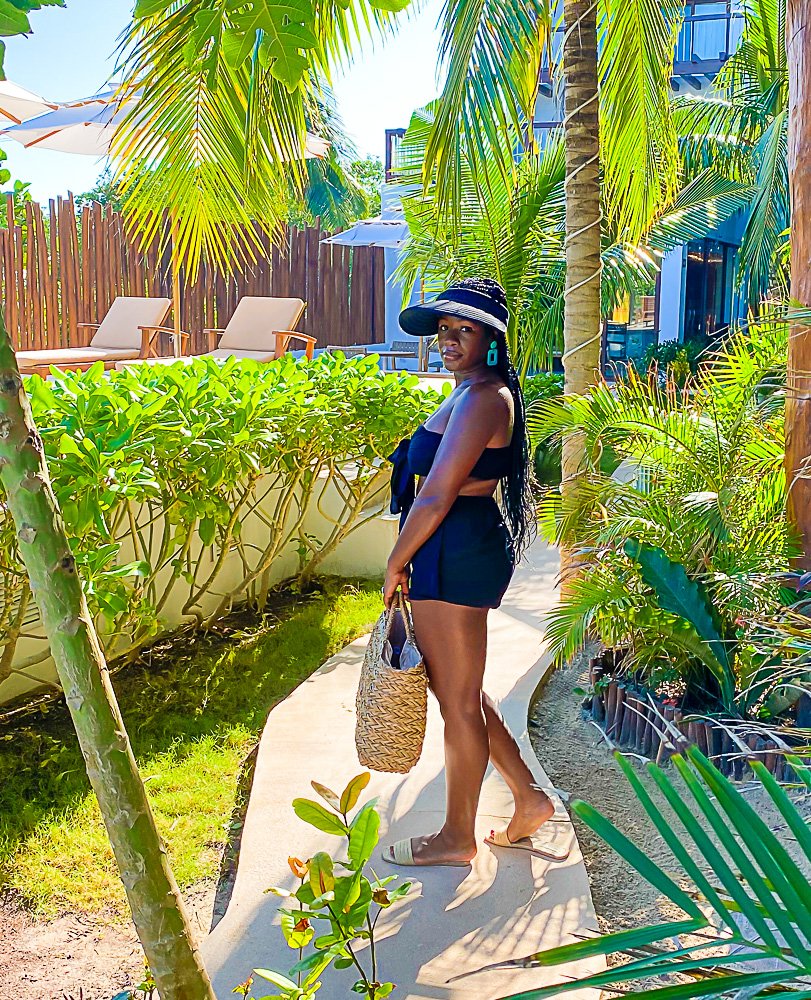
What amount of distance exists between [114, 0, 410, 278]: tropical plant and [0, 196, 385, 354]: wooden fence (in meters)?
5.43

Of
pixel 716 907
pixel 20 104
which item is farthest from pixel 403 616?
pixel 20 104

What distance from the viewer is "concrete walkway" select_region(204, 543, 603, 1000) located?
274cm

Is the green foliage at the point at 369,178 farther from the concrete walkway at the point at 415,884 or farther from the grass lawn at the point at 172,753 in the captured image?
the concrete walkway at the point at 415,884

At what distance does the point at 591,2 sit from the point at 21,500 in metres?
4.81

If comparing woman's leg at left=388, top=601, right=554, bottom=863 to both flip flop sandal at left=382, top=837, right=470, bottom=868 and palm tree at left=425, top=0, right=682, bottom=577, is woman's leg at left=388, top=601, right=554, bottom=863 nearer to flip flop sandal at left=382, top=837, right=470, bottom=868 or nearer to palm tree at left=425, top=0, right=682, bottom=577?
flip flop sandal at left=382, top=837, right=470, bottom=868

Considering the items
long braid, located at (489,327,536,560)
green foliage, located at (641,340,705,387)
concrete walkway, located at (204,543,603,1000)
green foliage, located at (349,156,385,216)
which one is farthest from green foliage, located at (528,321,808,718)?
green foliage, located at (349,156,385,216)

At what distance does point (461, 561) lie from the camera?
10.3ft

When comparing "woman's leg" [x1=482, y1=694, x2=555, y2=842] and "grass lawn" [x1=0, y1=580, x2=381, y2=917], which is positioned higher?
"woman's leg" [x1=482, y1=694, x2=555, y2=842]

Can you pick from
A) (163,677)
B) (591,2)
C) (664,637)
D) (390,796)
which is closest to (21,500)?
(390,796)

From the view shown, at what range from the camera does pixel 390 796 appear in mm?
3904

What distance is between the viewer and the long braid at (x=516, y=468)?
3.20m

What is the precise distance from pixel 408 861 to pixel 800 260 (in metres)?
2.84

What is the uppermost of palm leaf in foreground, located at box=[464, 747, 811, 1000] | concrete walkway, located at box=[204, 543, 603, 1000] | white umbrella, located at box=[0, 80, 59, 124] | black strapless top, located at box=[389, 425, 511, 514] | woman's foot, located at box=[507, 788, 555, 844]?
white umbrella, located at box=[0, 80, 59, 124]

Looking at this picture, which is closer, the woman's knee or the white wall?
the woman's knee
